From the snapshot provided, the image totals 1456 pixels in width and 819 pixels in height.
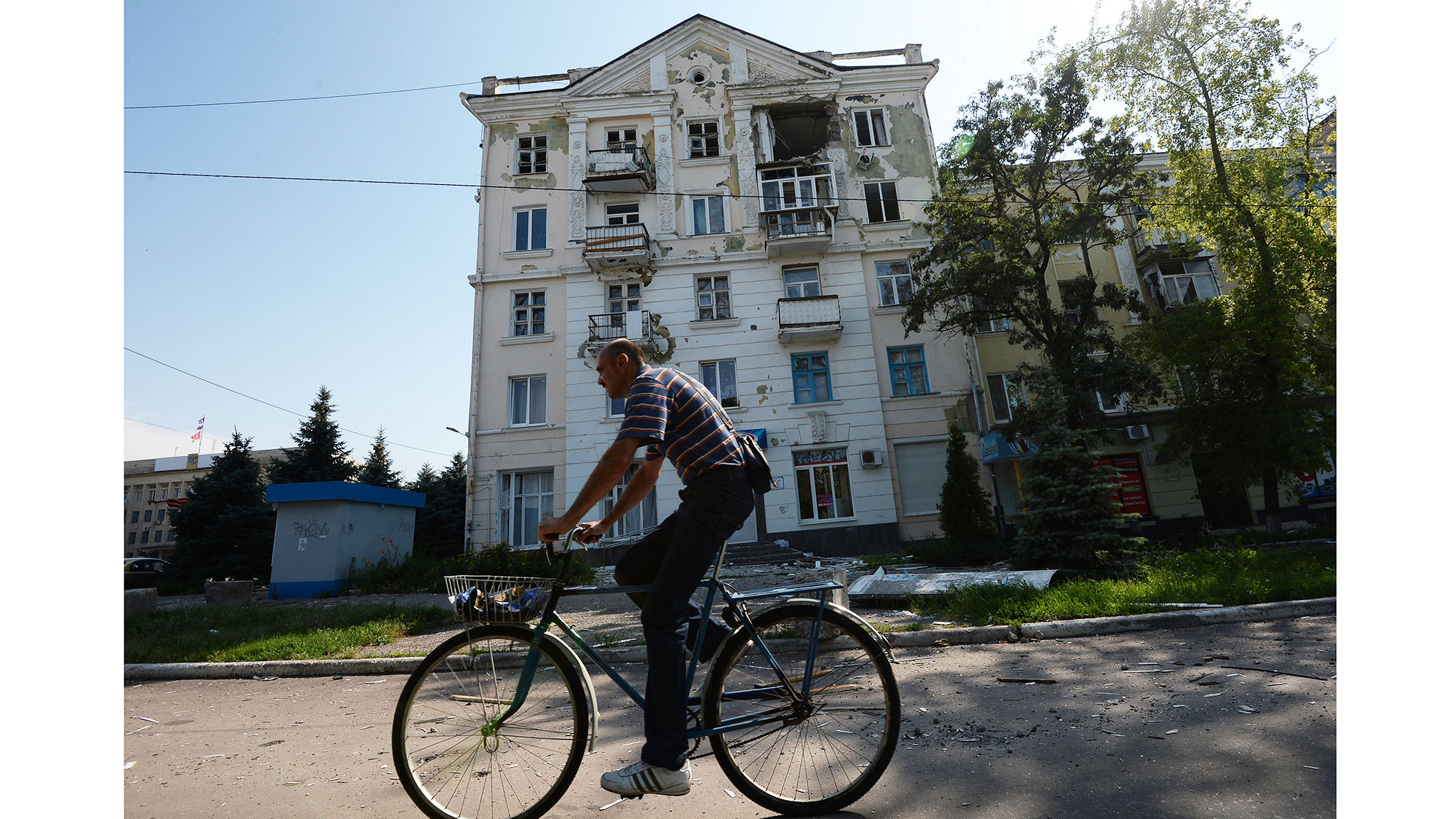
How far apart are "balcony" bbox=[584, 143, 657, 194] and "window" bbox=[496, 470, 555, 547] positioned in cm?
1061

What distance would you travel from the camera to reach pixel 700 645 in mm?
2895

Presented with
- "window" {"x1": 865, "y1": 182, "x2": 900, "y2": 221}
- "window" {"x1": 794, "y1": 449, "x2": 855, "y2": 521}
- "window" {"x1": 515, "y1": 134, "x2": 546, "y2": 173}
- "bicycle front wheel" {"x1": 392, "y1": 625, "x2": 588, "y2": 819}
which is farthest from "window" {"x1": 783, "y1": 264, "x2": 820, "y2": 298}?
"bicycle front wheel" {"x1": 392, "y1": 625, "x2": 588, "y2": 819}

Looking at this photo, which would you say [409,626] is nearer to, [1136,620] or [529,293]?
[1136,620]

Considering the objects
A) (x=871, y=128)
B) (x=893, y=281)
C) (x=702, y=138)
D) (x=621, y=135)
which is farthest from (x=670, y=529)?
(x=871, y=128)

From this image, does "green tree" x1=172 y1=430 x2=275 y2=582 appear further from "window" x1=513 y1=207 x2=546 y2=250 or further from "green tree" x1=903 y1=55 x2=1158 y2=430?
"green tree" x1=903 y1=55 x2=1158 y2=430

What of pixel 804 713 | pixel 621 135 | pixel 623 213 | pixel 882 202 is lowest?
pixel 804 713

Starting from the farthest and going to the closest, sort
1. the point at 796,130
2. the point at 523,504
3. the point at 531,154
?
1. the point at 796,130
2. the point at 531,154
3. the point at 523,504

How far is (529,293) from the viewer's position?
77.4 feet

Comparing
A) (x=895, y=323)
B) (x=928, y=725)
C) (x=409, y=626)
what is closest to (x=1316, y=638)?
(x=928, y=725)

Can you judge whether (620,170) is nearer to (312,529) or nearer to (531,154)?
(531,154)

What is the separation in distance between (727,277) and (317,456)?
74.9 feet

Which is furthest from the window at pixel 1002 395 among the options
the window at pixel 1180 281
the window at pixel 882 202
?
the window at pixel 1180 281

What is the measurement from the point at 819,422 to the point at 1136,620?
1537 cm

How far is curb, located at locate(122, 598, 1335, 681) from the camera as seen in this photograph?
6.11 metres
